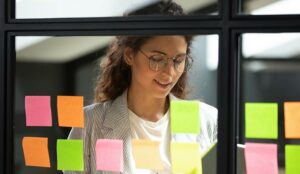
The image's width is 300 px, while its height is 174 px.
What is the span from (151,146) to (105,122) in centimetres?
22

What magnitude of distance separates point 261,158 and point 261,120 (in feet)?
0.43

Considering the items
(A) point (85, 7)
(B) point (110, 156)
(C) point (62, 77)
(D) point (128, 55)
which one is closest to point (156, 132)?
(B) point (110, 156)

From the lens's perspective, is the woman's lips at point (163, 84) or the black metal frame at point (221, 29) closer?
the black metal frame at point (221, 29)

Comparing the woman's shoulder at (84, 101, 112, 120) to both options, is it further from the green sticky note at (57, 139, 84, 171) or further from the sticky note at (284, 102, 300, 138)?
the sticky note at (284, 102, 300, 138)

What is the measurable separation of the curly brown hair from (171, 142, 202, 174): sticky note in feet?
0.60

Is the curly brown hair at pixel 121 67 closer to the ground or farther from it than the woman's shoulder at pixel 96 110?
farther from it

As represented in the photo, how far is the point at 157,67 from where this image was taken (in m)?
1.88

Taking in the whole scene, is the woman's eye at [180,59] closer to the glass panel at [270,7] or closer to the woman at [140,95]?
the woman at [140,95]

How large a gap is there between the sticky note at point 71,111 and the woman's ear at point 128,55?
0.74 ft

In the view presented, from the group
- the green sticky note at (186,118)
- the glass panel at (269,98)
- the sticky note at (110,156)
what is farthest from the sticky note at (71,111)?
the glass panel at (269,98)

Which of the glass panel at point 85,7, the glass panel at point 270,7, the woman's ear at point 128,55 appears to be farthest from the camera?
the woman's ear at point 128,55

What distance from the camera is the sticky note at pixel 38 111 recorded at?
196cm

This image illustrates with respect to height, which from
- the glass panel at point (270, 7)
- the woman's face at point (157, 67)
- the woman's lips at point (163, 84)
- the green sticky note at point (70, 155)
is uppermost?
the glass panel at point (270, 7)

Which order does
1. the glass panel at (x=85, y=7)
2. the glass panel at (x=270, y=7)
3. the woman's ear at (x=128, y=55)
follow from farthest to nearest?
the woman's ear at (x=128, y=55), the glass panel at (x=85, y=7), the glass panel at (x=270, y=7)
